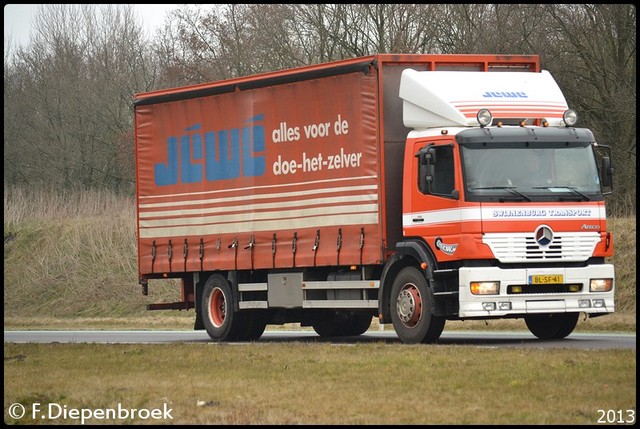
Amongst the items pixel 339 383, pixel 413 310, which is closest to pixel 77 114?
pixel 413 310

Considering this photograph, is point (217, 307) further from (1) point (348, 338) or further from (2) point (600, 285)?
(2) point (600, 285)

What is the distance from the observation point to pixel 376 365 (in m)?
15.8

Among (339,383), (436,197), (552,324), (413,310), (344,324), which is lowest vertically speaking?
(344,324)

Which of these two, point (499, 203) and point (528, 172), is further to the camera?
point (528, 172)

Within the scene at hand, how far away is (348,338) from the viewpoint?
23766mm

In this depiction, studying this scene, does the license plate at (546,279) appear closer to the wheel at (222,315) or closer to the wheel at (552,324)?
the wheel at (552,324)

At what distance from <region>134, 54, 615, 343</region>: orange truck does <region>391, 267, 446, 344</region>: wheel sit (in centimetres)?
3

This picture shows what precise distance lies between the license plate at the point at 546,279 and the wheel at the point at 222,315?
607 centimetres

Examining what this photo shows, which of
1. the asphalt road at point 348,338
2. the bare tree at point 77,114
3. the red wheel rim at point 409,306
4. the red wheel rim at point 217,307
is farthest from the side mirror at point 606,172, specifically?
the bare tree at point 77,114

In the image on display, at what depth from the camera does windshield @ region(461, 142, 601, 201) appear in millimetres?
18891

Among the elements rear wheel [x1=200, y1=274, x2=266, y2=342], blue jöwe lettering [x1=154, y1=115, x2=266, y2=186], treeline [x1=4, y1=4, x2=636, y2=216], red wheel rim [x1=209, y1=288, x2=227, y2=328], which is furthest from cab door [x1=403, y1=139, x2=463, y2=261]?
treeline [x1=4, y1=4, x2=636, y2=216]

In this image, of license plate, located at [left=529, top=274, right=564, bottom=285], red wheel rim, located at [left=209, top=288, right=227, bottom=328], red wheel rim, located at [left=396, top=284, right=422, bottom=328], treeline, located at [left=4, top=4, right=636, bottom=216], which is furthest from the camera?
treeline, located at [left=4, top=4, right=636, bottom=216]

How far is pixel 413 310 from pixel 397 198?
169cm

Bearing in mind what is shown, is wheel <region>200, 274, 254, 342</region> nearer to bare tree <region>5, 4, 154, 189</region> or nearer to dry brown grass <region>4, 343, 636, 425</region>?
dry brown grass <region>4, 343, 636, 425</region>
